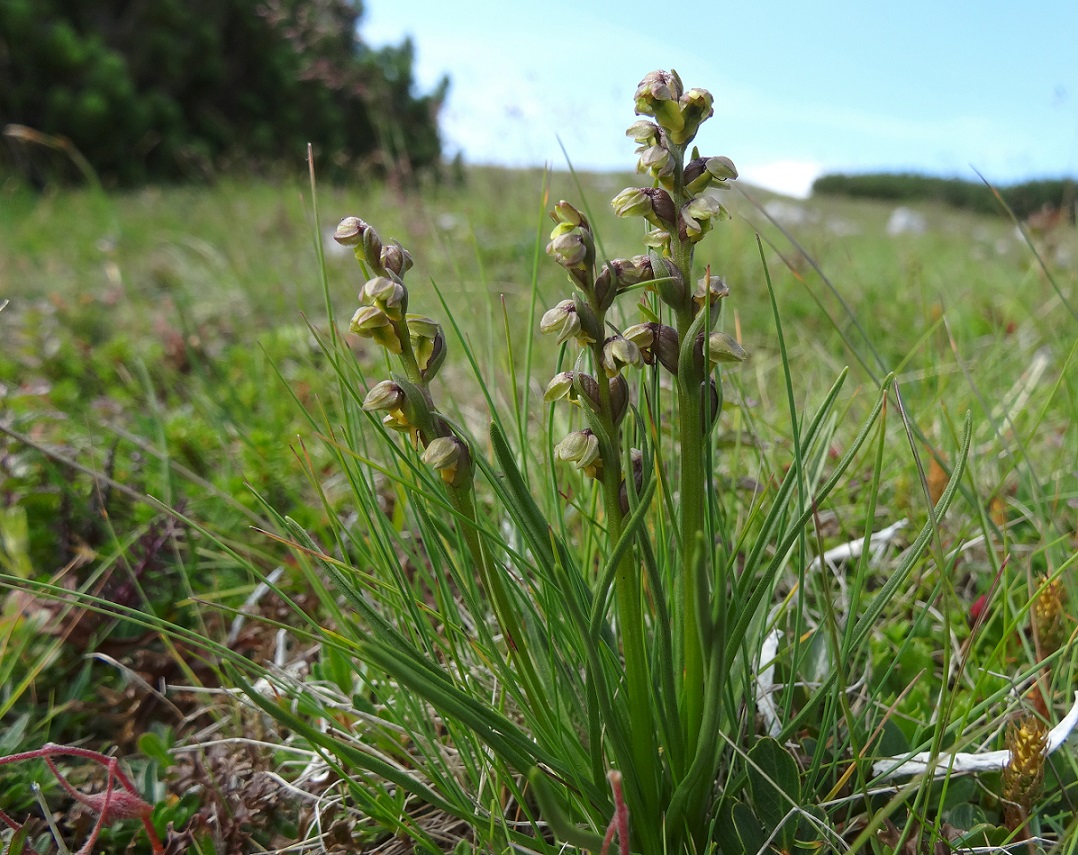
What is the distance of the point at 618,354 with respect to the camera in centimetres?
69

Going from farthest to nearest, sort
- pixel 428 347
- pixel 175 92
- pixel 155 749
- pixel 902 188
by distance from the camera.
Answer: pixel 902 188 → pixel 175 92 → pixel 155 749 → pixel 428 347

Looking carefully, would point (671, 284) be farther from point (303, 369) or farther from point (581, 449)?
point (303, 369)

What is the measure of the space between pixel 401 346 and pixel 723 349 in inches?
12.8

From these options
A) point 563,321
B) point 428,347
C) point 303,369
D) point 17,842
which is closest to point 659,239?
point 563,321

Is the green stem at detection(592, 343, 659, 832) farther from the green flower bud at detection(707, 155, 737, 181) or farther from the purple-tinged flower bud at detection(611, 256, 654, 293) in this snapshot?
the green flower bud at detection(707, 155, 737, 181)

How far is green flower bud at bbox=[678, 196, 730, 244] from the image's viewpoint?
70 centimetres

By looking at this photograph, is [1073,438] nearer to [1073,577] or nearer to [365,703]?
[1073,577]

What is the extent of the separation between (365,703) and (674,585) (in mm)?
552

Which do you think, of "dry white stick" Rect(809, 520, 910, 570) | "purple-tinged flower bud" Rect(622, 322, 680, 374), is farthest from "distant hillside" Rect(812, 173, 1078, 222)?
"purple-tinged flower bud" Rect(622, 322, 680, 374)

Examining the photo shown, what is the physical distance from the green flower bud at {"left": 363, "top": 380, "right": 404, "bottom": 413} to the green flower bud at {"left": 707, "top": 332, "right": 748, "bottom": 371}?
306 mm

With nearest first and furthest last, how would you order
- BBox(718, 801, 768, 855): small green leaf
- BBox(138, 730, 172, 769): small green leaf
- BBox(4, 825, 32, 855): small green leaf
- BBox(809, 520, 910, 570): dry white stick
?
BBox(718, 801, 768, 855): small green leaf → BBox(4, 825, 32, 855): small green leaf → BBox(138, 730, 172, 769): small green leaf → BBox(809, 520, 910, 570): dry white stick

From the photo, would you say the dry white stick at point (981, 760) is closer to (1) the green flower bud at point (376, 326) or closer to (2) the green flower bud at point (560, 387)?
(2) the green flower bud at point (560, 387)

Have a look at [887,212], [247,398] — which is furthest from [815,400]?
[887,212]

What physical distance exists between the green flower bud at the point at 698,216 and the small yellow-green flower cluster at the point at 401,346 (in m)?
0.27
